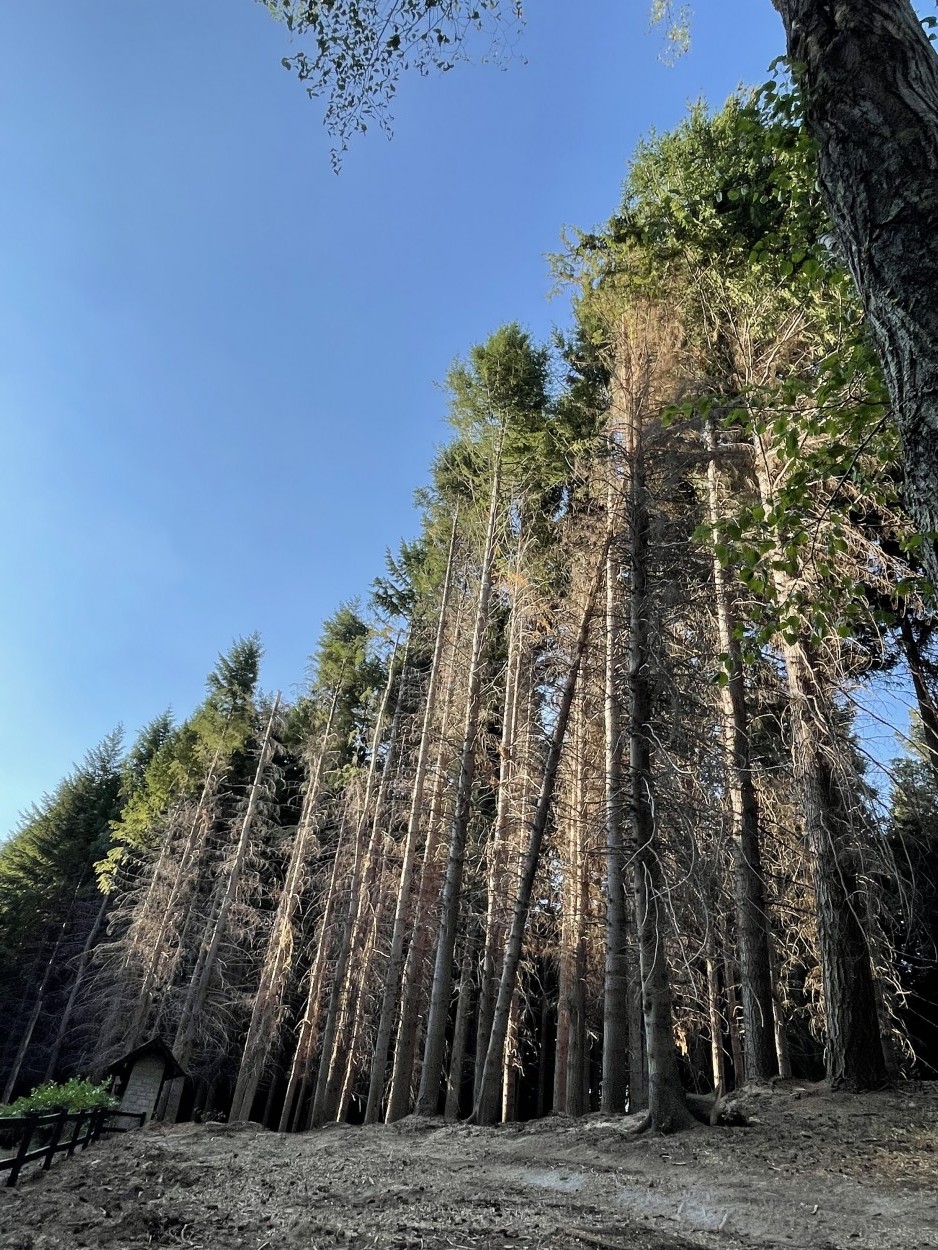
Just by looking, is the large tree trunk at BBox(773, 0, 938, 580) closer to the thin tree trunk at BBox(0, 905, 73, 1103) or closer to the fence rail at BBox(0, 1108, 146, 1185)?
the fence rail at BBox(0, 1108, 146, 1185)

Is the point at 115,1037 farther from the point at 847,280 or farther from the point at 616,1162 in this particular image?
the point at 847,280

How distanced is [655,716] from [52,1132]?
869cm

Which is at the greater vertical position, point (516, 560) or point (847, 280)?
point (516, 560)

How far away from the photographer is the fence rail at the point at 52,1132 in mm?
6346

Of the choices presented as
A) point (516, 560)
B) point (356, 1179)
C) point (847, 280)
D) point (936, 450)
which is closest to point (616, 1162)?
point (356, 1179)

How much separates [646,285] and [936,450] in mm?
9183

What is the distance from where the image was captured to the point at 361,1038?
1644 cm

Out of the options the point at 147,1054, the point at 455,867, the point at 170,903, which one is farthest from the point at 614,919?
the point at 170,903

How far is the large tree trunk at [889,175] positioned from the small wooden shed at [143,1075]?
15.6 m

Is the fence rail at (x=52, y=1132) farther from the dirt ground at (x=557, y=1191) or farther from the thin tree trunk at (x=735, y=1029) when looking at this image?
the thin tree trunk at (x=735, y=1029)

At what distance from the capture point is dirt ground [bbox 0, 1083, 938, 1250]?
12.4 feet

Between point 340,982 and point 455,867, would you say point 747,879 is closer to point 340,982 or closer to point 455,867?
point 455,867

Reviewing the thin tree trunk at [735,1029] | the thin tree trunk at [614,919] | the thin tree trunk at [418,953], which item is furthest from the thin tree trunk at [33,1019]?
the thin tree trunk at [614,919]

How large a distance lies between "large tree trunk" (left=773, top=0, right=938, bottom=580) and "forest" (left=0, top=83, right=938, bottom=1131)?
419mm
